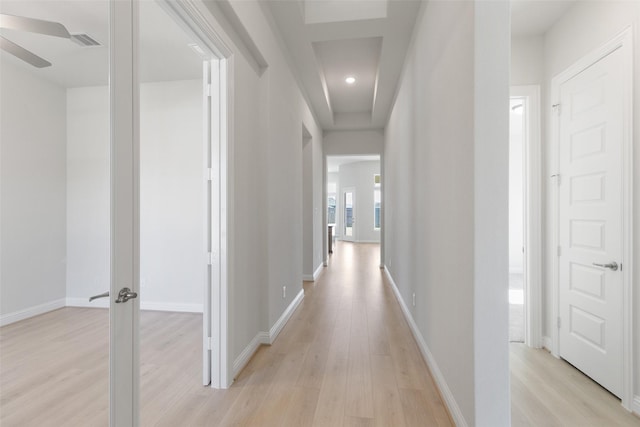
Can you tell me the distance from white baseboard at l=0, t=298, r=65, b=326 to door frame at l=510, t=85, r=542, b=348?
132 inches

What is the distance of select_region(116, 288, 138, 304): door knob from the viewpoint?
1222 mm

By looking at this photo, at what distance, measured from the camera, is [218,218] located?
207 cm

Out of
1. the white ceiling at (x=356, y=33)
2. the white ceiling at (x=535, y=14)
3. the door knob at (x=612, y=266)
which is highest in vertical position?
the white ceiling at (x=356, y=33)

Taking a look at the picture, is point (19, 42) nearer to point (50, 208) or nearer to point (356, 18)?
point (50, 208)

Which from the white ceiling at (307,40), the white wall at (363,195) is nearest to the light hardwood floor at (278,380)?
the white ceiling at (307,40)

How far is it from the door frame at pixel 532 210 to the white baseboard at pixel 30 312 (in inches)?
132

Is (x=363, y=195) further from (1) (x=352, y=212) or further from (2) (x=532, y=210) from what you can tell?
(2) (x=532, y=210)

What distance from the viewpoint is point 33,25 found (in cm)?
95

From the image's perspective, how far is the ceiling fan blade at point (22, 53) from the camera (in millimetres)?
858

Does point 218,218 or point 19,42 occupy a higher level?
point 19,42

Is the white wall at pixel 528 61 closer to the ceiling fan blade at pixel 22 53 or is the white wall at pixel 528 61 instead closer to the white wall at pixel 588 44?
the white wall at pixel 588 44

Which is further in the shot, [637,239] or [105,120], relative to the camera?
[637,239]

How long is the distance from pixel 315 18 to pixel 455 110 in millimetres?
1934

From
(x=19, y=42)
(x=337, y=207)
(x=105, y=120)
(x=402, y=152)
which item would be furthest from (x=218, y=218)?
(x=337, y=207)
